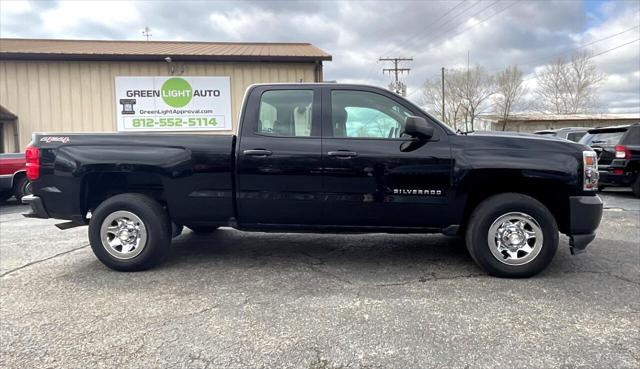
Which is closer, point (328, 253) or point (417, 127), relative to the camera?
point (417, 127)

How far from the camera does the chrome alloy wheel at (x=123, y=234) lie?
175 inches

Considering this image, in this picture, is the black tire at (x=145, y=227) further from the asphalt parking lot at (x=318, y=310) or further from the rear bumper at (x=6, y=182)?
the rear bumper at (x=6, y=182)

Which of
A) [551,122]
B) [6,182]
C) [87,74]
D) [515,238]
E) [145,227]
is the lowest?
[515,238]

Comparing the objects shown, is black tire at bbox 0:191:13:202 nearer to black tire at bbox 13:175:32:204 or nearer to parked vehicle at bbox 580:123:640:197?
black tire at bbox 13:175:32:204

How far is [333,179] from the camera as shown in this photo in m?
4.25

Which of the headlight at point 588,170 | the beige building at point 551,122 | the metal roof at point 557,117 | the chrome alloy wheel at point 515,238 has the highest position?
the metal roof at point 557,117

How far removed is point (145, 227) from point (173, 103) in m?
11.4

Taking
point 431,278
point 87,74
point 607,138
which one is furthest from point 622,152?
point 87,74

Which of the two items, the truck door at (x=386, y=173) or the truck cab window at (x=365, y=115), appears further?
the truck cab window at (x=365, y=115)

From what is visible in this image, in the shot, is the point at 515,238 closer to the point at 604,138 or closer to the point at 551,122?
the point at 604,138

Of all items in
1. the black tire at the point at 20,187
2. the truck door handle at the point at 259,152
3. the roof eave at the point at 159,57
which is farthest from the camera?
the roof eave at the point at 159,57

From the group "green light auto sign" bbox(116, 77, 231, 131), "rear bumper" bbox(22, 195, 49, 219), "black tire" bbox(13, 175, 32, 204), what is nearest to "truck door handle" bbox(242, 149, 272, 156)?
"rear bumper" bbox(22, 195, 49, 219)

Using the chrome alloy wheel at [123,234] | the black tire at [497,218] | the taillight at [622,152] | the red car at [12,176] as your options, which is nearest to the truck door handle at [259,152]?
the chrome alloy wheel at [123,234]

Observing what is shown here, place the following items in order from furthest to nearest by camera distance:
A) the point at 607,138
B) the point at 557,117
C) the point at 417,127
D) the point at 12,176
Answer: the point at 557,117 < the point at 607,138 < the point at 12,176 < the point at 417,127
